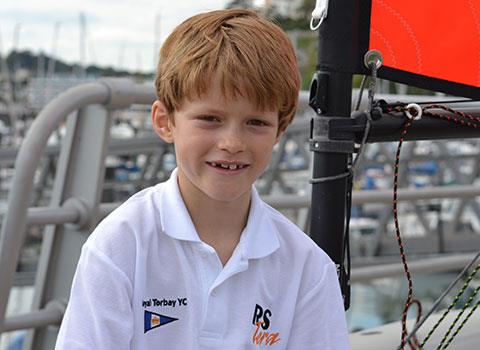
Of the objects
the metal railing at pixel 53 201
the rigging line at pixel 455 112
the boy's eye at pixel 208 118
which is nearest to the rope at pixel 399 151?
the rigging line at pixel 455 112

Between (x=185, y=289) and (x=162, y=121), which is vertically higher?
(x=162, y=121)

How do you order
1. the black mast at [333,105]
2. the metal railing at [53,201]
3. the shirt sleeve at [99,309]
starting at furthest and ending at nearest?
the metal railing at [53,201]
the black mast at [333,105]
the shirt sleeve at [99,309]

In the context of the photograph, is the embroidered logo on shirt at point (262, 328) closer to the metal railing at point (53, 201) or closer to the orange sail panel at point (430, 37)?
the orange sail panel at point (430, 37)

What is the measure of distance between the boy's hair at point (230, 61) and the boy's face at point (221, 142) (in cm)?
2

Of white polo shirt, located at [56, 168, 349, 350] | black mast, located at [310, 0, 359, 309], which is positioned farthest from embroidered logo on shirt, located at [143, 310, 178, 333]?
black mast, located at [310, 0, 359, 309]

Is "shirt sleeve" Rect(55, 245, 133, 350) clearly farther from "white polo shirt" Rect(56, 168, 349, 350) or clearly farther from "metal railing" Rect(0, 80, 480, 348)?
"metal railing" Rect(0, 80, 480, 348)

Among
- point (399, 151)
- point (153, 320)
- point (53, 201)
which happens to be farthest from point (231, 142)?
point (53, 201)

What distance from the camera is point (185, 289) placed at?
4.73ft

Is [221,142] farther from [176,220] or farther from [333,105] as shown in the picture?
[333,105]

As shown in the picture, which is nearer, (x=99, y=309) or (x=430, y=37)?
(x=99, y=309)

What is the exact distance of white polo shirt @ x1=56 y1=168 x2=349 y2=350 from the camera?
1.40m

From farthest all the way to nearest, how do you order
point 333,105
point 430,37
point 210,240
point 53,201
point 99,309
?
point 53,201
point 430,37
point 333,105
point 210,240
point 99,309

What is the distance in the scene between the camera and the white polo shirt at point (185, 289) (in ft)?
4.60

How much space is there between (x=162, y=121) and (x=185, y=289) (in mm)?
274
